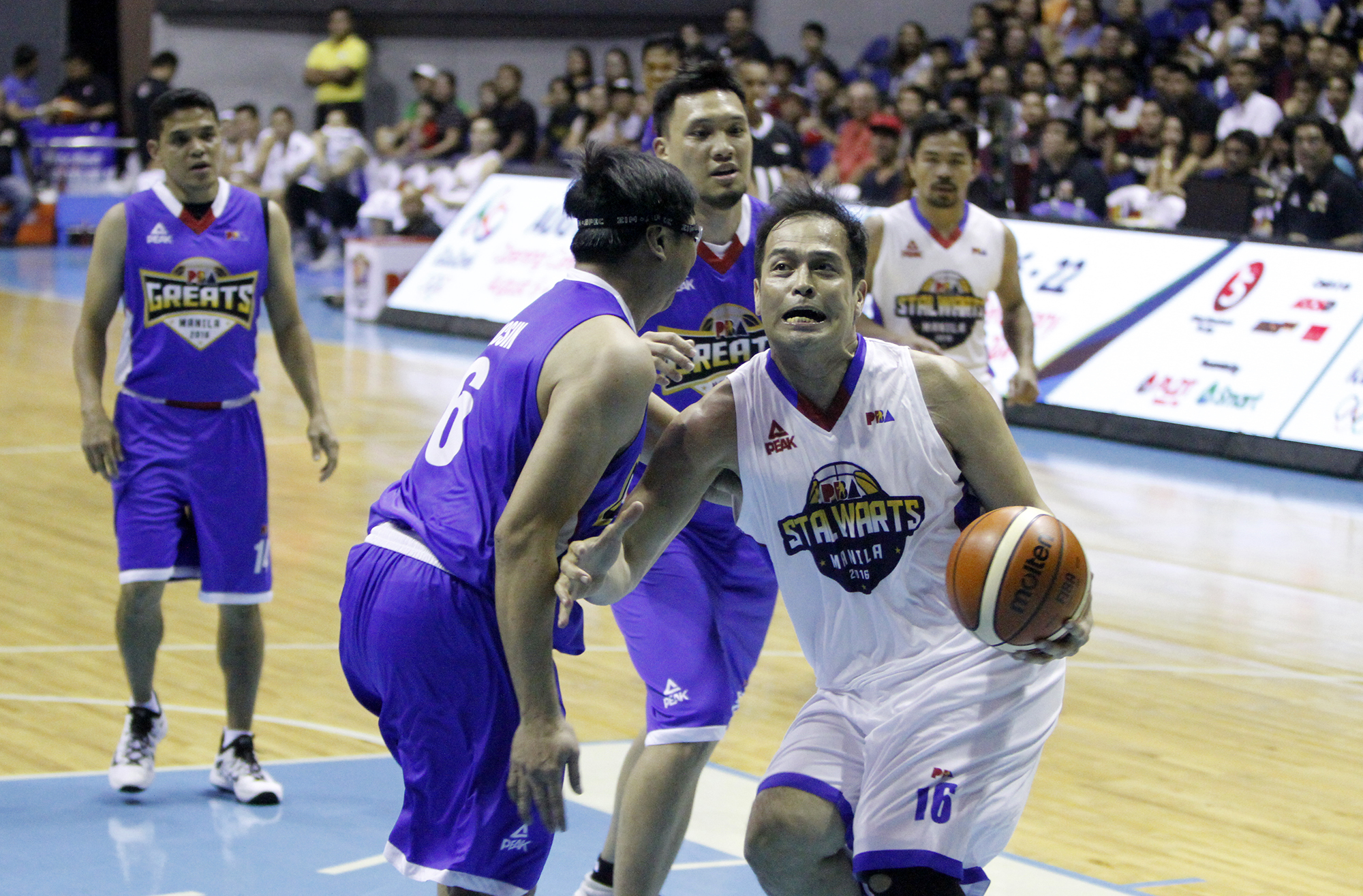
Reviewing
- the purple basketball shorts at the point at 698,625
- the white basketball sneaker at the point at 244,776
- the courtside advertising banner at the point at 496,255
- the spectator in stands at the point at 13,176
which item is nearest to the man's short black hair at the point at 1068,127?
the courtside advertising banner at the point at 496,255

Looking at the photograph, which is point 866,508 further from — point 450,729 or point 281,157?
point 281,157

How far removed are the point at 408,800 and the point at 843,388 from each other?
1.23m

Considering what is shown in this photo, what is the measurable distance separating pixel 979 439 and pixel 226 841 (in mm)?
2556

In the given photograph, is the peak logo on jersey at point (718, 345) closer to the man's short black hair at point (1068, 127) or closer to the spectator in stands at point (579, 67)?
the man's short black hair at point (1068, 127)

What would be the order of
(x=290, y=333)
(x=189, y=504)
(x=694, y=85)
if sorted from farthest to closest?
(x=290, y=333) < (x=189, y=504) < (x=694, y=85)

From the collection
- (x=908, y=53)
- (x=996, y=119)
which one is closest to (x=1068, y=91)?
(x=996, y=119)

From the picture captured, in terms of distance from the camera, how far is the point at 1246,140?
13086mm

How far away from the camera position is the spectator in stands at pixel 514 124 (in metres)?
20.0

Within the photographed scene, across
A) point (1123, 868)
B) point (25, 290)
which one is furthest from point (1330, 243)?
point (25, 290)

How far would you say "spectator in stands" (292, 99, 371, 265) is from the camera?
20.9 metres

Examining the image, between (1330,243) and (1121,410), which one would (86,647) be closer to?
(1121,410)

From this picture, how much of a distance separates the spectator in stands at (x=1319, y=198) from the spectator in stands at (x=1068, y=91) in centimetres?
401

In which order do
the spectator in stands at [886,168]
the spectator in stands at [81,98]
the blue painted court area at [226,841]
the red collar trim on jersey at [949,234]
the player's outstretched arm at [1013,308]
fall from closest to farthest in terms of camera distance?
the blue painted court area at [226,841] → the player's outstretched arm at [1013,308] → the red collar trim on jersey at [949,234] → the spectator in stands at [886,168] → the spectator in stands at [81,98]

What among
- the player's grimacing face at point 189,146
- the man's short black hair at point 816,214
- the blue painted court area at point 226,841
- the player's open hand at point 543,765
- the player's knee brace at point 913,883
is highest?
the man's short black hair at point 816,214
